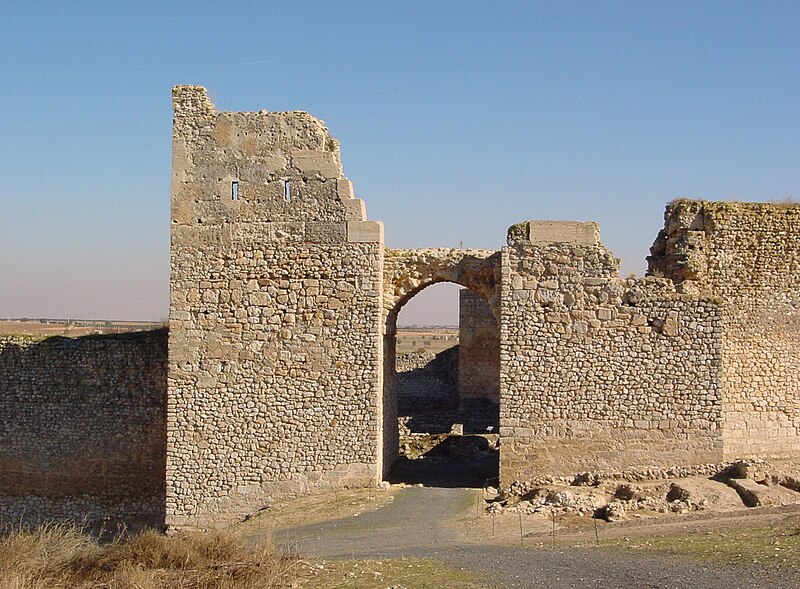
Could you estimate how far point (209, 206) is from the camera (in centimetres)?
1476

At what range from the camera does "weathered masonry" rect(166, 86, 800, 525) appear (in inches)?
→ 564

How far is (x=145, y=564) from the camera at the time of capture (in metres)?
9.22

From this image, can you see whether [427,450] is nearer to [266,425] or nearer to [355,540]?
[266,425]

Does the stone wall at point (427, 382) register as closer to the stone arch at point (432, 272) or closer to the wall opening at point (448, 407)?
the wall opening at point (448, 407)

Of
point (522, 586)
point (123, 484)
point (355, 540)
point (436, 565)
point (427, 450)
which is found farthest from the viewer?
point (427, 450)

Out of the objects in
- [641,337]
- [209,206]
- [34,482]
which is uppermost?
[209,206]

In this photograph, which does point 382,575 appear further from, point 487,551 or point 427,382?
point 427,382

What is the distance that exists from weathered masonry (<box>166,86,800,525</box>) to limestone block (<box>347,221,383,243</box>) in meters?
0.02

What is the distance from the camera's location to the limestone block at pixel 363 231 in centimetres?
1450

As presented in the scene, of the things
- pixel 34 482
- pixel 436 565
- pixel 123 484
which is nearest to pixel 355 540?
pixel 436 565

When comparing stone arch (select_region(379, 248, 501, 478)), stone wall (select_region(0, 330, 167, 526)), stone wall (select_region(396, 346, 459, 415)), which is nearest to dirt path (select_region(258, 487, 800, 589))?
stone arch (select_region(379, 248, 501, 478))

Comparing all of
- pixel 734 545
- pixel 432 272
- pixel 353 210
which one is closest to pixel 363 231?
pixel 353 210

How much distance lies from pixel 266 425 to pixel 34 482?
5.67 metres

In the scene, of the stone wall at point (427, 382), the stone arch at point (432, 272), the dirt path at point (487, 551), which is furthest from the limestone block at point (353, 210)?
the stone wall at point (427, 382)
